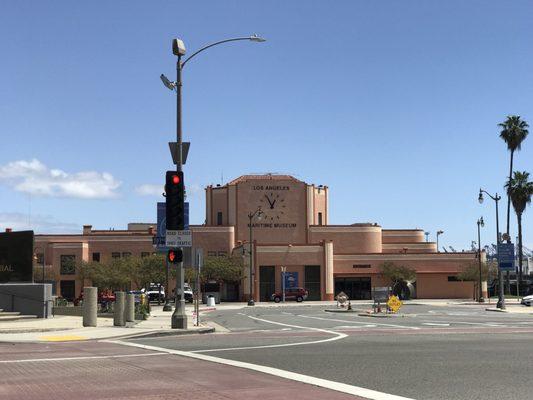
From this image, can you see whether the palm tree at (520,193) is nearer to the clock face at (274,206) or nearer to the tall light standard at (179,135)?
the clock face at (274,206)

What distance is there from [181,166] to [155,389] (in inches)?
558

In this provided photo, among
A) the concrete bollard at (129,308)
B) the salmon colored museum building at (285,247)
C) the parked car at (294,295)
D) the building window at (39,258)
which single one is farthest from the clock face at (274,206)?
the concrete bollard at (129,308)

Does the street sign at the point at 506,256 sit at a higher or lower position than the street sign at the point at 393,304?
higher

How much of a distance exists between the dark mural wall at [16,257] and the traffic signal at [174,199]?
31.0 feet

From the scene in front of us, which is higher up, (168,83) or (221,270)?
(168,83)

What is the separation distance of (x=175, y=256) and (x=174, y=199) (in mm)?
1890

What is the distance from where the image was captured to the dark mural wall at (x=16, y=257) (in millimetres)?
28984

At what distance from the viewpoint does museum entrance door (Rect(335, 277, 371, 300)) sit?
82.2 m

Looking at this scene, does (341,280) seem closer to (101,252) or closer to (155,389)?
(101,252)

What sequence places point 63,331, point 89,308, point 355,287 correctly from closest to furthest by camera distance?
point 63,331 < point 89,308 < point 355,287

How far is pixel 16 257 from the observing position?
2911 centimetres

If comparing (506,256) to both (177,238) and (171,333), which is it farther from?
(171,333)

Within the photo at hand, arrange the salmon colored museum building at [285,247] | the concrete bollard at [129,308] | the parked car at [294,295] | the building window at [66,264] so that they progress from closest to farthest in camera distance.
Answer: the concrete bollard at [129,308]
the parked car at [294,295]
the salmon colored museum building at [285,247]
the building window at [66,264]

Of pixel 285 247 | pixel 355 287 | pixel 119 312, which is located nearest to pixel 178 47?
pixel 119 312
